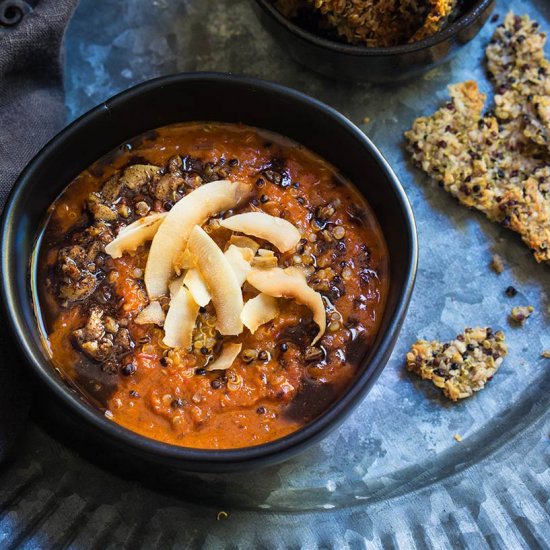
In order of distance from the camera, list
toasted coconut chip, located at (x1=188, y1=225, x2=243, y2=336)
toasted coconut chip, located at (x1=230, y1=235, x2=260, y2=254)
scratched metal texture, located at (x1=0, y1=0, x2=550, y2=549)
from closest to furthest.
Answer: toasted coconut chip, located at (x1=188, y1=225, x2=243, y2=336), toasted coconut chip, located at (x1=230, y1=235, x2=260, y2=254), scratched metal texture, located at (x1=0, y1=0, x2=550, y2=549)

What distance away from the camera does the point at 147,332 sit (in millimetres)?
2553

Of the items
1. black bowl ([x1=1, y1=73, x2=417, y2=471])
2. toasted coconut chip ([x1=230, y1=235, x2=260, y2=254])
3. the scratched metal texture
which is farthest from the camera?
the scratched metal texture

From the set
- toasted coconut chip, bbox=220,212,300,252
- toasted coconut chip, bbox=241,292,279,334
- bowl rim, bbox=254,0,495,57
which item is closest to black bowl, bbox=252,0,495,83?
bowl rim, bbox=254,0,495,57

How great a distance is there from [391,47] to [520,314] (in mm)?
972

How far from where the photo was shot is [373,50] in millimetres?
2822

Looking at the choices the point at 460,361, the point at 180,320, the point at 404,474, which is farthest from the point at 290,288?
the point at 404,474


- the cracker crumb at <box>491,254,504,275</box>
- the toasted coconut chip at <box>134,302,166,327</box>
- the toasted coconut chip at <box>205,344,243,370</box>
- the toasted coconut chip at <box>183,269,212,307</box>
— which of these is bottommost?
the cracker crumb at <box>491,254,504,275</box>

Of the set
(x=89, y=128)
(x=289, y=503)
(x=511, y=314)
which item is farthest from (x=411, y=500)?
(x=89, y=128)

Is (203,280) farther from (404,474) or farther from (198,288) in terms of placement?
(404,474)

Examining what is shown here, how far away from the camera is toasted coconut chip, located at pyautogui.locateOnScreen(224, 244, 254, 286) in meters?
2.52

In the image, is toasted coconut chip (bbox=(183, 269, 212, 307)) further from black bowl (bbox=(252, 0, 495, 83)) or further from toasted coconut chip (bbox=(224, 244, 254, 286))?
black bowl (bbox=(252, 0, 495, 83))

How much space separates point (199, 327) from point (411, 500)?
91 cm

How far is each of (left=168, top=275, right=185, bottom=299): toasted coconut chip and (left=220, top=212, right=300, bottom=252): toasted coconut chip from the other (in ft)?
0.67

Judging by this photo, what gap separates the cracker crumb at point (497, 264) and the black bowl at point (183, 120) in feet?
1.57
